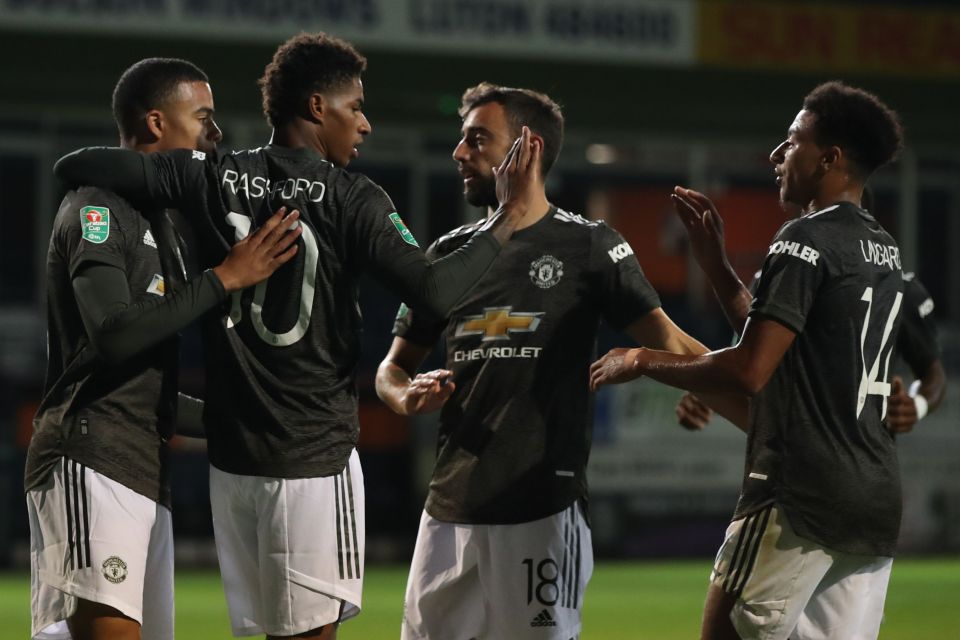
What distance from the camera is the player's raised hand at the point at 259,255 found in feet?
12.0

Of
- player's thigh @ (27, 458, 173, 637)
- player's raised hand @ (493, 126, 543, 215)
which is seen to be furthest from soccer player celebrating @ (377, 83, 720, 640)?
player's thigh @ (27, 458, 173, 637)

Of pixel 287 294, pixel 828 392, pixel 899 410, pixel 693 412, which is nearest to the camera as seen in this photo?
pixel 287 294

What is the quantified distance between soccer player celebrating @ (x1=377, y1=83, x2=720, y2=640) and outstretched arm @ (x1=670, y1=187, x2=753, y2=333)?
0.24m

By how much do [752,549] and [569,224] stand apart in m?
1.20

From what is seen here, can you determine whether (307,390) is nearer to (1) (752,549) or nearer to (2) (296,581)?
(2) (296,581)

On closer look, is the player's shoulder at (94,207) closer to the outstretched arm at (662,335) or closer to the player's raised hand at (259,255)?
the player's raised hand at (259,255)

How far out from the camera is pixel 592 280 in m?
4.45

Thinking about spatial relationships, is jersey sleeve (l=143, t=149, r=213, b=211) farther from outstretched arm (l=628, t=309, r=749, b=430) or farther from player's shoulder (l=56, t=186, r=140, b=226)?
outstretched arm (l=628, t=309, r=749, b=430)

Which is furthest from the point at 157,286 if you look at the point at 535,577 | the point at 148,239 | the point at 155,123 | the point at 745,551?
the point at 745,551

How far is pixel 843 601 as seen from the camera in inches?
159

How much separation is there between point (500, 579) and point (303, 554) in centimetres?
74

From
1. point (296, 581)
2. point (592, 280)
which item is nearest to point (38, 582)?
point (296, 581)

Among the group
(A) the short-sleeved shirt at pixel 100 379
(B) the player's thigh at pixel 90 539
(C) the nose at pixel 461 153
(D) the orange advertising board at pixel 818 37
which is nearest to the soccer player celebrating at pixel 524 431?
(C) the nose at pixel 461 153

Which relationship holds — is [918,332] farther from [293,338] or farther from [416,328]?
[293,338]
